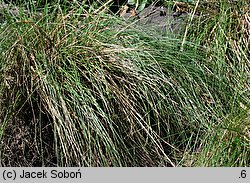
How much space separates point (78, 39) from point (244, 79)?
0.90m

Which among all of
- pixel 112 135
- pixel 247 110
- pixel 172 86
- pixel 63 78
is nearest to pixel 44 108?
pixel 63 78

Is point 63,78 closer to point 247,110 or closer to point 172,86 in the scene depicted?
point 172,86

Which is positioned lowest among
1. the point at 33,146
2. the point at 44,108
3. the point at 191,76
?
the point at 33,146

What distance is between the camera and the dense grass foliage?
298 cm

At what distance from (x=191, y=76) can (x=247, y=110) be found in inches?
14.6

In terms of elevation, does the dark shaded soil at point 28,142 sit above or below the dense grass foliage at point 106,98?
below

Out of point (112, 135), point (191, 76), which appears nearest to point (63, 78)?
point (112, 135)

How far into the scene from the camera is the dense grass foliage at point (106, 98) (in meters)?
2.98

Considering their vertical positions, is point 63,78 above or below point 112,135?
above

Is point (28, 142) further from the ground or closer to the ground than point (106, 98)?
closer to the ground

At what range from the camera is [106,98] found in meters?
3.06

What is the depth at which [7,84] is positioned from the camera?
10.1ft

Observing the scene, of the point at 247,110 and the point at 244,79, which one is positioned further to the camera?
the point at 244,79

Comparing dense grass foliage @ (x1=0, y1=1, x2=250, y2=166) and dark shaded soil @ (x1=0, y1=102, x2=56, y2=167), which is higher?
dense grass foliage @ (x1=0, y1=1, x2=250, y2=166)
